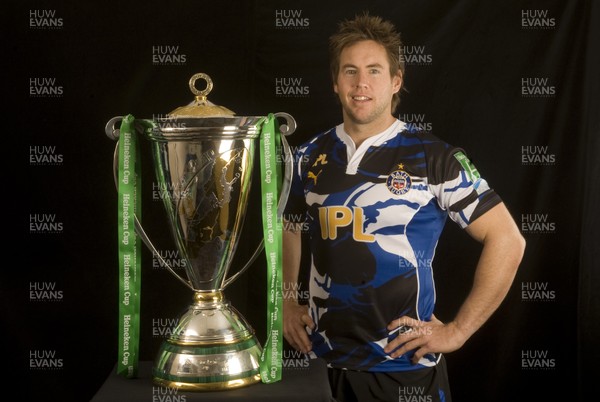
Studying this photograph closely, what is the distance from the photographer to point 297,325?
2.21 meters

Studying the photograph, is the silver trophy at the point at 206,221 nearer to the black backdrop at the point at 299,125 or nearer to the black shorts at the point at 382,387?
the black shorts at the point at 382,387

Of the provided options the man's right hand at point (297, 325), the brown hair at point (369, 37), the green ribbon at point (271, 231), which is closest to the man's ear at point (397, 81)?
the brown hair at point (369, 37)

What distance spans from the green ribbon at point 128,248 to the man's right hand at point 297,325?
29.3 inches

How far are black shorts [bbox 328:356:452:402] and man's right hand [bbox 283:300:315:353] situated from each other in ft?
0.43

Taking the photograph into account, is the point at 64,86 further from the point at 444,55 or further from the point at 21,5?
the point at 444,55

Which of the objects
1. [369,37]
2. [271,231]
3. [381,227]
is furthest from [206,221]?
[369,37]

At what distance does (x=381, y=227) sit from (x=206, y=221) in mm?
697

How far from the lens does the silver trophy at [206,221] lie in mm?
1409

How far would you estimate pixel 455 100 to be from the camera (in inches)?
95.0

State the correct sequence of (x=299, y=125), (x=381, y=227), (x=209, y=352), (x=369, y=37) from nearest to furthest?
1. (x=209, y=352)
2. (x=381, y=227)
3. (x=369, y=37)
4. (x=299, y=125)

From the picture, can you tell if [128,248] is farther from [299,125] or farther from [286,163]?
[299,125]

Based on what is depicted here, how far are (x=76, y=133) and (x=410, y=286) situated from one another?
1.21m

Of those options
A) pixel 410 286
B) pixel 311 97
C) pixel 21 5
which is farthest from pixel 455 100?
pixel 21 5

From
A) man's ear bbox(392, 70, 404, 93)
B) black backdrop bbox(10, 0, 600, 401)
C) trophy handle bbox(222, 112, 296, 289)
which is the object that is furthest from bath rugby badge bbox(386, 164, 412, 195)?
trophy handle bbox(222, 112, 296, 289)
